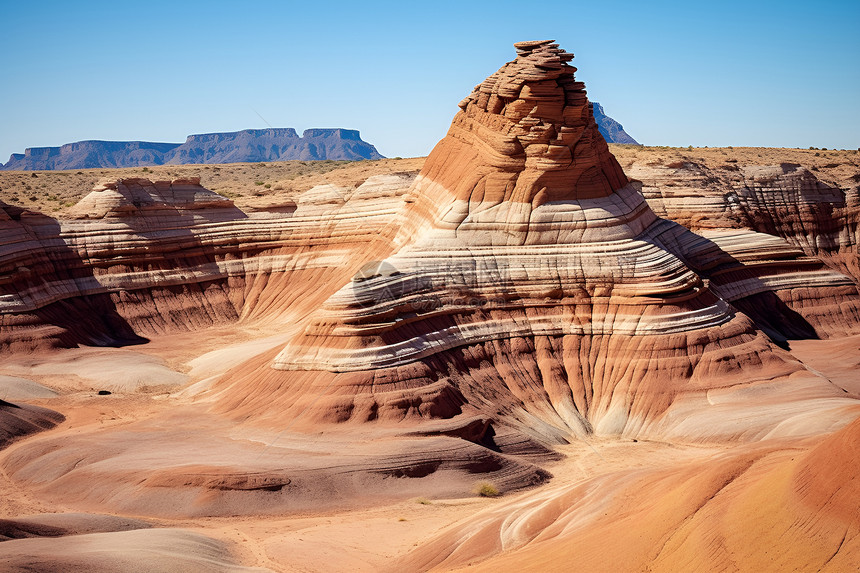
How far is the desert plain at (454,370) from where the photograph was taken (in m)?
18.0

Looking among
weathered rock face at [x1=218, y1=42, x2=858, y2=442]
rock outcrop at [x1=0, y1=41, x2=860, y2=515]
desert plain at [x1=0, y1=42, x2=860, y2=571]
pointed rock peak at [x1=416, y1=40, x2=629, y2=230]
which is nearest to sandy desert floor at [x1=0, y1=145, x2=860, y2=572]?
desert plain at [x1=0, y1=42, x2=860, y2=571]

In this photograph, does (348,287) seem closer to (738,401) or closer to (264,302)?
(738,401)

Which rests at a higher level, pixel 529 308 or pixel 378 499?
pixel 529 308

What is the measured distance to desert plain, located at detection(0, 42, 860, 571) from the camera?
1803 cm

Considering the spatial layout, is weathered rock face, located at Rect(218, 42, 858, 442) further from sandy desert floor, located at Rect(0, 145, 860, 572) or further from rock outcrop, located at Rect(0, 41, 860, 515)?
sandy desert floor, located at Rect(0, 145, 860, 572)

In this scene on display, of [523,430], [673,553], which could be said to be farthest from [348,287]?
[673,553]

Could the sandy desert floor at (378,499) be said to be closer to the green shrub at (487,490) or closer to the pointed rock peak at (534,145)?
the green shrub at (487,490)

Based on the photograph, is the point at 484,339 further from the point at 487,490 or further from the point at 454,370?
the point at 487,490

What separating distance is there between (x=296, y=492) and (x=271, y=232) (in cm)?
3109

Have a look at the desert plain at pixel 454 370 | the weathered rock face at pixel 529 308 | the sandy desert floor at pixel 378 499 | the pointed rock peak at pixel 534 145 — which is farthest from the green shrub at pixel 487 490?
the pointed rock peak at pixel 534 145

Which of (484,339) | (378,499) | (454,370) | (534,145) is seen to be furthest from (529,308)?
(378,499)

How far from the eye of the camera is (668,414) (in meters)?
31.1

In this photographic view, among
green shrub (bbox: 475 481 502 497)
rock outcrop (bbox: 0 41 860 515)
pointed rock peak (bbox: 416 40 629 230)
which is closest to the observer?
green shrub (bbox: 475 481 502 497)

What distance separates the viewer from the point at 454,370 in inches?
1233
